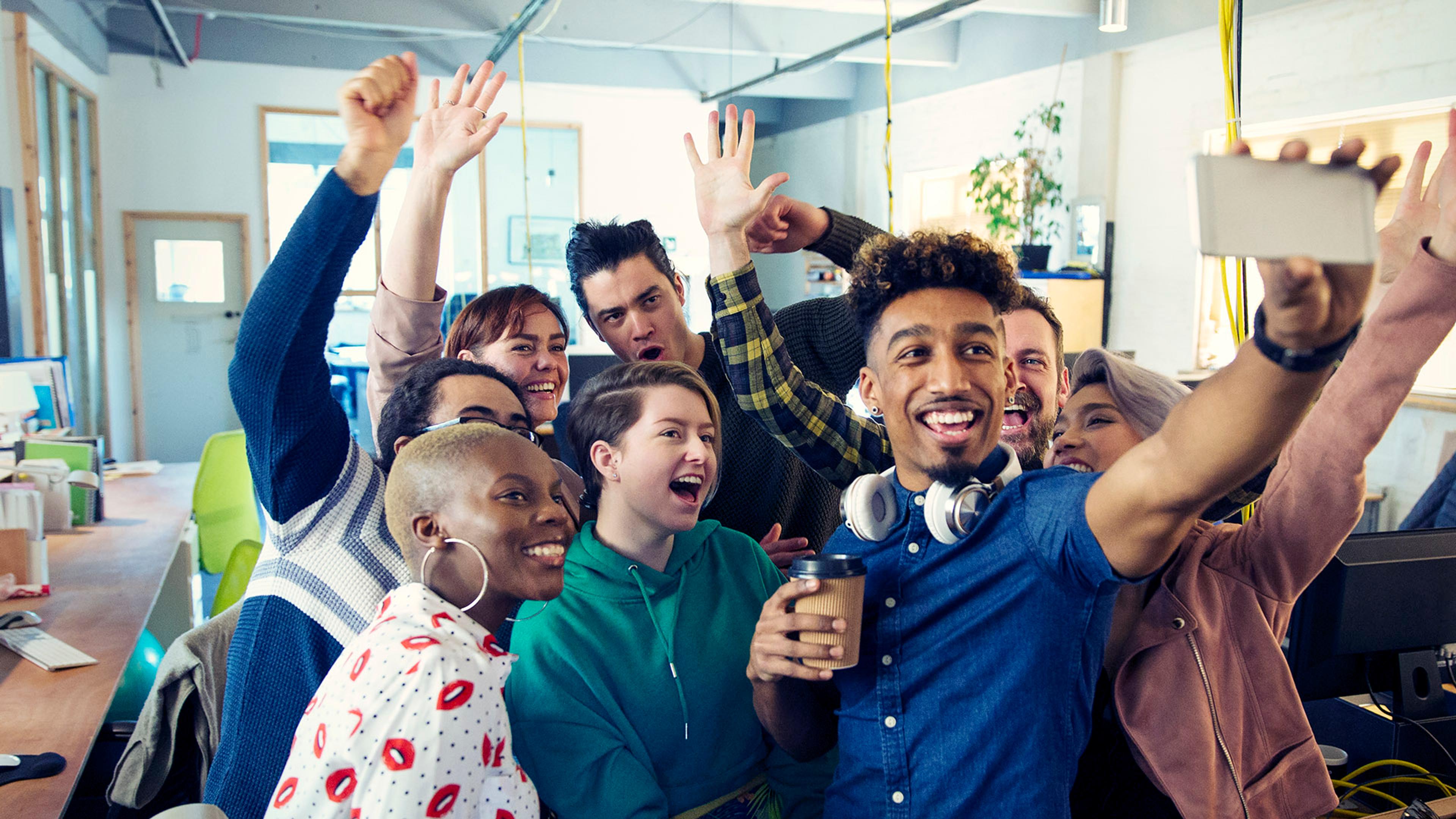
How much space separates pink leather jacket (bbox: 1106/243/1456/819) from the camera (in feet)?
4.01

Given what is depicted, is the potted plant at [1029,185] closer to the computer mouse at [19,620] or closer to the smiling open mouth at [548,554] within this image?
the computer mouse at [19,620]

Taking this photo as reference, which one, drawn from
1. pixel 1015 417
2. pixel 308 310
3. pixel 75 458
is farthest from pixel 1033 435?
pixel 75 458

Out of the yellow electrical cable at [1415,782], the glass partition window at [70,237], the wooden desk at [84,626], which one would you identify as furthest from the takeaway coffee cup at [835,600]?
the glass partition window at [70,237]

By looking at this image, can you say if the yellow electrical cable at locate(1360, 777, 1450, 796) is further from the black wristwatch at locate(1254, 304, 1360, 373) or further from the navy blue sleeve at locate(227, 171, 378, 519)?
the navy blue sleeve at locate(227, 171, 378, 519)

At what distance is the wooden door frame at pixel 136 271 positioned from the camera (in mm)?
8617

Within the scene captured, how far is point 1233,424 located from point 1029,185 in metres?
6.78

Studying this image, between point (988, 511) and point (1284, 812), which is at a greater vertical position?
point (988, 511)

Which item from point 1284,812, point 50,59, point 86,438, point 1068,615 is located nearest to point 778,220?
point 1068,615

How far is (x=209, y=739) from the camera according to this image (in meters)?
1.65

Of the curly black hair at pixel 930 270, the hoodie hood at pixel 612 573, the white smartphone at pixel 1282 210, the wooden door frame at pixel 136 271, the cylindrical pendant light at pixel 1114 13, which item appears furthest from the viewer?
the wooden door frame at pixel 136 271

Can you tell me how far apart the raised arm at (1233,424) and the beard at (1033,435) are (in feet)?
2.12

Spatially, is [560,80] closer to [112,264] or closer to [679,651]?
[112,264]

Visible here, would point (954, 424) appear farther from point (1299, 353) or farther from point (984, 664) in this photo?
point (1299, 353)

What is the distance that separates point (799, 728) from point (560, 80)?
30.6 ft
